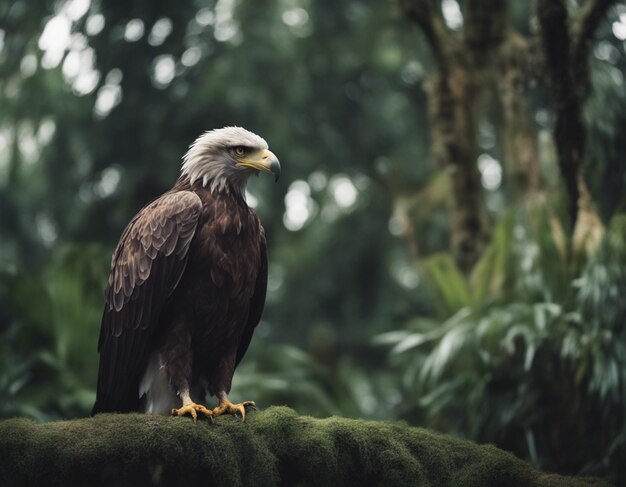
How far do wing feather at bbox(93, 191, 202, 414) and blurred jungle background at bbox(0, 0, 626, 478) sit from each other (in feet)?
7.57

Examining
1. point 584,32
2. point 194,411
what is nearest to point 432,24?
point 584,32

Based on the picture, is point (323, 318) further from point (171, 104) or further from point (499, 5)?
point (499, 5)

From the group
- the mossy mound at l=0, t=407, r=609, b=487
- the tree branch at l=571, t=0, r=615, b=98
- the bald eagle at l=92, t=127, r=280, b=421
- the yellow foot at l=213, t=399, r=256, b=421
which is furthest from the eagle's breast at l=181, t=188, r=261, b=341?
the tree branch at l=571, t=0, r=615, b=98

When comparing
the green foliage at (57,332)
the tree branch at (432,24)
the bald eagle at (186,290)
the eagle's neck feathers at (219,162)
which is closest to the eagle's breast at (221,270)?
the bald eagle at (186,290)

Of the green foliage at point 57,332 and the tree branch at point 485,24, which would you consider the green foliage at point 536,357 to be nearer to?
the tree branch at point 485,24

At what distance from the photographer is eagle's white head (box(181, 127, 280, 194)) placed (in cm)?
509

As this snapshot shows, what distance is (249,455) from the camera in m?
3.85

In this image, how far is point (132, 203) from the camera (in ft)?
38.7

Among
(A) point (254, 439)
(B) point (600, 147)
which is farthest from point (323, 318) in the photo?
(A) point (254, 439)

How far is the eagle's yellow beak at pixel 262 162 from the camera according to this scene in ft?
16.6

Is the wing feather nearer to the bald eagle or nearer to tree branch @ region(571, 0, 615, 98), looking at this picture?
the bald eagle

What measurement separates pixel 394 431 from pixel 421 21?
4.94m

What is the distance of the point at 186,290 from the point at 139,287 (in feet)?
0.87

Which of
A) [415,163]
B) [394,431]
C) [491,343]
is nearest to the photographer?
[394,431]
